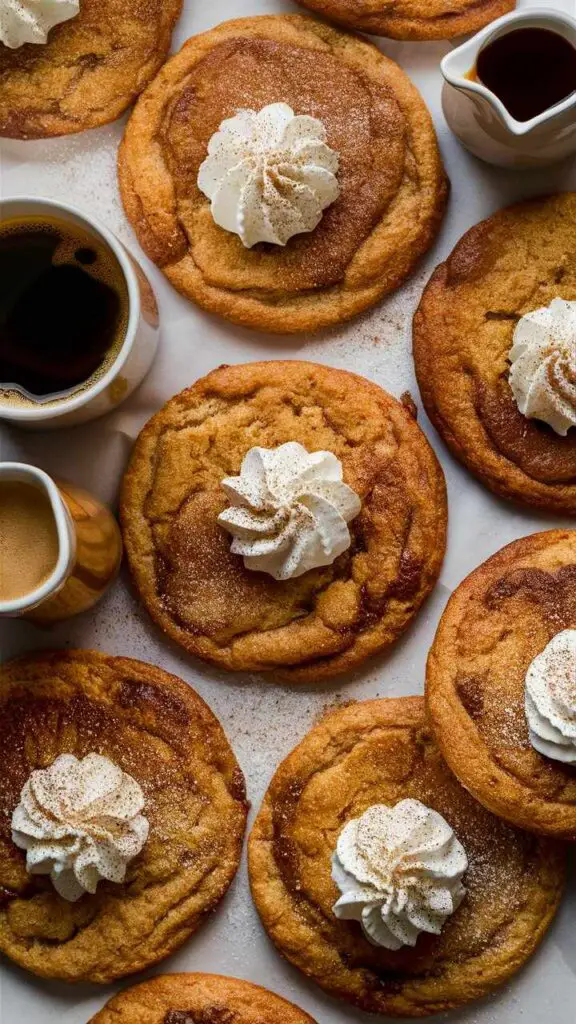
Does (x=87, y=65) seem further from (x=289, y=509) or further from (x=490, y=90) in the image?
(x=289, y=509)

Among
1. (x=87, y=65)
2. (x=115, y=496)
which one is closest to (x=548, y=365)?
(x=115, y=496)

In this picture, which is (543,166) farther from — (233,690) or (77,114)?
(233,690)

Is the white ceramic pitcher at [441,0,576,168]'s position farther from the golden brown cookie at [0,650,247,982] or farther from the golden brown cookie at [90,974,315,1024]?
the golden brown cookie at [90,974,315,1024]

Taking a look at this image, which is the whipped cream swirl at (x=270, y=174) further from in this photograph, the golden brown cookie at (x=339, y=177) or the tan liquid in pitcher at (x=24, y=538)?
the tan liquid in pitcher at (x=24, y=538)

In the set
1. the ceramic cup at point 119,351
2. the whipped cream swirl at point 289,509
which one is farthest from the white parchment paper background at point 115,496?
the whipped cream swirl at point 289,509

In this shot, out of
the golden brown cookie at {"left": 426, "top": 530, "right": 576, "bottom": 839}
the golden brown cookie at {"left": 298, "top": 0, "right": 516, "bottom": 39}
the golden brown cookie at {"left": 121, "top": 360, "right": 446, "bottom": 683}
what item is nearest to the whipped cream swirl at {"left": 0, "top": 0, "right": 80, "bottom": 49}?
the golden brown cookie at {"left": 298, "top": 0, "right": 516, "bottom": 39}
